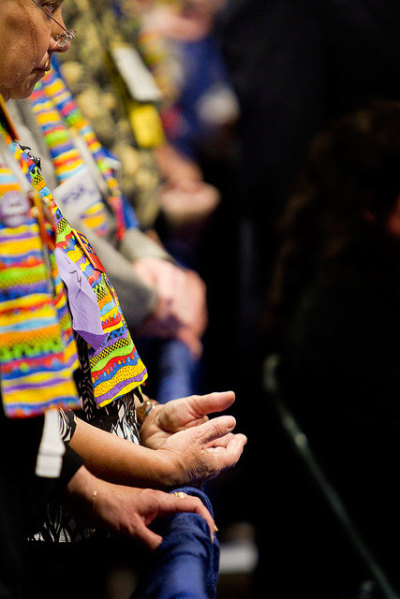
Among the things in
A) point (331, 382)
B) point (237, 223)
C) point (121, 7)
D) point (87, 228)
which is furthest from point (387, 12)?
point (87, 228)

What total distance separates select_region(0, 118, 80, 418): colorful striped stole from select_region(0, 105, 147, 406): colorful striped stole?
5 cm

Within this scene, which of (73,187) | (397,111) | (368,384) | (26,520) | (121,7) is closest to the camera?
(26,520)

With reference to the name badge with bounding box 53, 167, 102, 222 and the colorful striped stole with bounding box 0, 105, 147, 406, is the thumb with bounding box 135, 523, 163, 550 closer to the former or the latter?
the colorful striped stole with bounding box 0, 105, 147, 406

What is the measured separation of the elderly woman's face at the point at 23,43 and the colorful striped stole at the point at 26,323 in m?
0.06

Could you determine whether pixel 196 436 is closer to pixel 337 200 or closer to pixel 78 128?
pixel 78 128

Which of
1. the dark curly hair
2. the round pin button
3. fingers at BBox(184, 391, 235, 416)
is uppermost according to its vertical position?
the round pin button

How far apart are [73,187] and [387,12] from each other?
149cm

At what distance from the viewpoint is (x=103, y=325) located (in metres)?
0.54

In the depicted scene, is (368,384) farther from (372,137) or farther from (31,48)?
(31,48)

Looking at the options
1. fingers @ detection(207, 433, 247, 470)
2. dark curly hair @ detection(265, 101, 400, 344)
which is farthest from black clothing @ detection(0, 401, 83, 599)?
dark curly hair @ detection(265, 101, 400, 344)

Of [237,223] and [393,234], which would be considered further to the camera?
[237,223]

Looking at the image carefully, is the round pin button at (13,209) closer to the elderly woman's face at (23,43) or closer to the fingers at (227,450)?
the elderly woman's face at (23,43)

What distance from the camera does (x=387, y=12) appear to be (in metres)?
1.86

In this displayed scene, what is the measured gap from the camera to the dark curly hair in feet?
3.93
